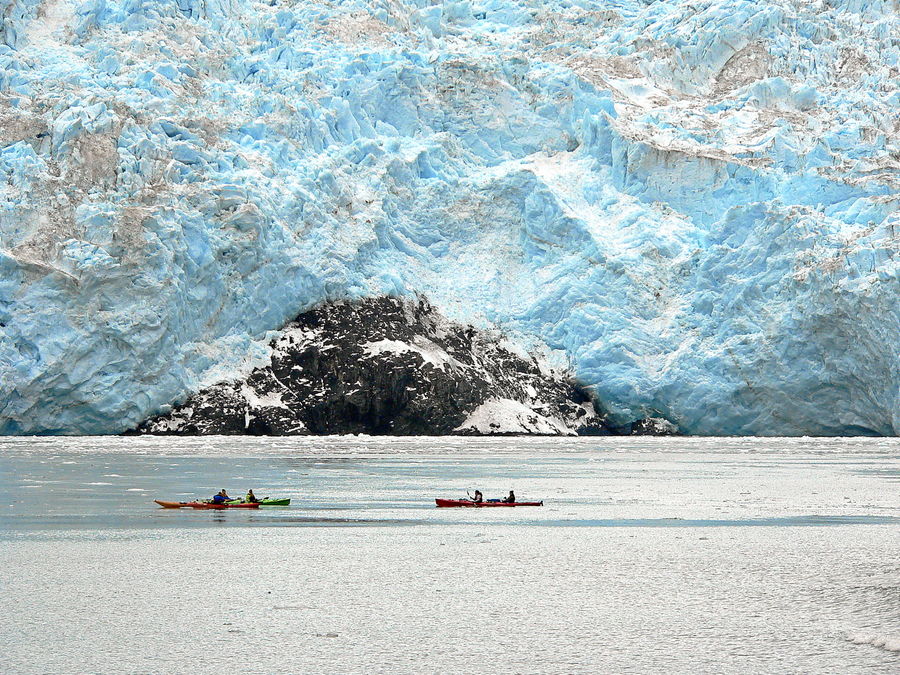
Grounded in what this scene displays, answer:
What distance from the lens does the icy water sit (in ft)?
33.5

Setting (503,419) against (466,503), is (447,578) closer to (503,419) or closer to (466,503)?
(466,503)

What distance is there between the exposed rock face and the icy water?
27067mm

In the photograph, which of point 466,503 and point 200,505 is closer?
point 200,505

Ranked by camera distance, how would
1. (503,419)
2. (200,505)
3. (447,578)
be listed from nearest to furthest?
1. (447,578)
2. (200,505)
3. (503,419)

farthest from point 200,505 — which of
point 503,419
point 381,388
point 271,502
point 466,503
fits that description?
point 503,419

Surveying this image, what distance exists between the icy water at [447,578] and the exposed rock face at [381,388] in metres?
27.1

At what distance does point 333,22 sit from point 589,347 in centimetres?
2386

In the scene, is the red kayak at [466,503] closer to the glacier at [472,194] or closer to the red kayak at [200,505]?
the red kayak at [200,505]

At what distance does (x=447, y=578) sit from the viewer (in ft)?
46.5

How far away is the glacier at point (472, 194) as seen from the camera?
51.6m

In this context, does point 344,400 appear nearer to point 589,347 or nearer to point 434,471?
point 589,347

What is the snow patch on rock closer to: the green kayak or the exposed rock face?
the exposed rock face

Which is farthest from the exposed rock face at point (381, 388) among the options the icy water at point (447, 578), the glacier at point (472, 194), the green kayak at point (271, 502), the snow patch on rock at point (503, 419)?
the green kayak at point (271, 502)

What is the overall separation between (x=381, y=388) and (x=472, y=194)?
12843 millimetres
